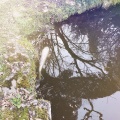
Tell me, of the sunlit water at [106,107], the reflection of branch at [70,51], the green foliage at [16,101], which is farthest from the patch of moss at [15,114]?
the reflection of branch at [70,51]

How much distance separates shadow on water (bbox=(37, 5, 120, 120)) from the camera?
5.54 m

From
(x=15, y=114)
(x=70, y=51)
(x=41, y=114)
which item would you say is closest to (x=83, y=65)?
(x=70, y=51)

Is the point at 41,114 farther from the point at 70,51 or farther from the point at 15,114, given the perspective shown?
the point at 70,51

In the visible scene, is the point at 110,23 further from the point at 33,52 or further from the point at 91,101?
the point at 91,101

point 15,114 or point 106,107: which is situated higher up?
point 106,107

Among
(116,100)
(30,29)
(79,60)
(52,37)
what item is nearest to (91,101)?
(116,100)

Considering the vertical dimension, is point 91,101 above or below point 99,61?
below

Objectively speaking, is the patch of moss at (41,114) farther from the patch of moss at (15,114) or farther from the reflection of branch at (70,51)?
the reflection of branch at (70,51)

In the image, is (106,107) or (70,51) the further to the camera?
(70,51)

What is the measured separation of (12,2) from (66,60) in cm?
339

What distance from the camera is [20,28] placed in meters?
7.71

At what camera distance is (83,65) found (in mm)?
6676

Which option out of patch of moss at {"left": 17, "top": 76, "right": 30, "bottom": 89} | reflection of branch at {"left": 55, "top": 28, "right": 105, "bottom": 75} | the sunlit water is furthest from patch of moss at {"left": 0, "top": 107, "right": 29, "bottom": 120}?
reflection of branch at {"left": 55, "top": 28, "right": 105, "bottom": 75}

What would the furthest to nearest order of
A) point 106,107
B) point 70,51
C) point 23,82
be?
point 70,51 < point 106,107 < point 23,82
